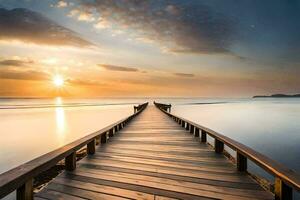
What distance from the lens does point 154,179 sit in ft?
12.0

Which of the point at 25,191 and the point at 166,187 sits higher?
the point at 25,191

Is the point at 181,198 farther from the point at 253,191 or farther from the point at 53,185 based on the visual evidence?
the point at 53,185

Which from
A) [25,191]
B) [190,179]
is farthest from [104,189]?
[190,179]

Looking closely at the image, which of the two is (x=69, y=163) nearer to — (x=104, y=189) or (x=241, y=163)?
(x=104, y=189)

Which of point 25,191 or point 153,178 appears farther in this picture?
point 153,178

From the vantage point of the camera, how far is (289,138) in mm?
22125

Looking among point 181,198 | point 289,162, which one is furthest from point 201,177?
point 289,162

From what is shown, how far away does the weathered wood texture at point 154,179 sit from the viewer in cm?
308

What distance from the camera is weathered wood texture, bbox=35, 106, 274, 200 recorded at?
3.08 meters

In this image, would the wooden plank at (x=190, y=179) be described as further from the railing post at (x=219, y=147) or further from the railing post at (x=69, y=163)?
the railing post at (x=219, y=147)

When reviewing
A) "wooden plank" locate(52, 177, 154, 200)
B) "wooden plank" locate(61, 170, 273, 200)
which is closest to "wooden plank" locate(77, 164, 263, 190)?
"wooden plank" locate(61, 170, 273, 200)

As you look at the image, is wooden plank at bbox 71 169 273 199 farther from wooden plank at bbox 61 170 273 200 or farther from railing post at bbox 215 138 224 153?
railing post at bbox 215 138 224 153

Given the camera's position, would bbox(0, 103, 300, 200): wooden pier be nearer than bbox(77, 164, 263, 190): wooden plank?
Yes

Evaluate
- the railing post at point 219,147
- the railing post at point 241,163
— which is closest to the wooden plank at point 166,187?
the railing post at point 241,163
